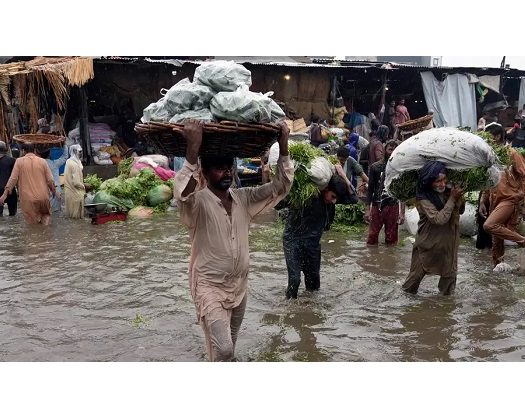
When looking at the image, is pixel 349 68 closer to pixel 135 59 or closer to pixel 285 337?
pixel 135 59

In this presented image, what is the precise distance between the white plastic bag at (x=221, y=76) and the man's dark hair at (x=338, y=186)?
2.41 meters

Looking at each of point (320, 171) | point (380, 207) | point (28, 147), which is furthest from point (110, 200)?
point (320, 171)

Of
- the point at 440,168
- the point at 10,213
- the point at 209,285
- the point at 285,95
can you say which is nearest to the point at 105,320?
the point at 209,285

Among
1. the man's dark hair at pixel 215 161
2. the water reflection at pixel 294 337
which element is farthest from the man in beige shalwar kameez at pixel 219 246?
the water reflection at pixel 294 337

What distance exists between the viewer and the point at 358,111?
19.2m

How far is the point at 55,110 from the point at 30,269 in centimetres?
958

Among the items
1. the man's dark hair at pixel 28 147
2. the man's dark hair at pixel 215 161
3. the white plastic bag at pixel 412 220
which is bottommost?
the white plastic bag at pixel 412 220

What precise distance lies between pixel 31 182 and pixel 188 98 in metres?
7.73

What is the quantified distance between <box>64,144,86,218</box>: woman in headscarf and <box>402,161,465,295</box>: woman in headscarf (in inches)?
298

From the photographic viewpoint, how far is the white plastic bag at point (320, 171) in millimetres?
5851

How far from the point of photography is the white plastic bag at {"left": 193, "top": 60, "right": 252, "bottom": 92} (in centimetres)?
383

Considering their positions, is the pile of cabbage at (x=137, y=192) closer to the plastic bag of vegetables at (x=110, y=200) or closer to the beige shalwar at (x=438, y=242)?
the plastic bag of vegetables at (x=110, y=200)

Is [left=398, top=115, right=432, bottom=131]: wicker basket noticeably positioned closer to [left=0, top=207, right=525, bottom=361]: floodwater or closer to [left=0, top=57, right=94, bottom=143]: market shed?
[left=0, top=207, right=525, bottom=361]: floodwater

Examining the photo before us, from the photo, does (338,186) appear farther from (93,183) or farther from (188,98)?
(93,183)
